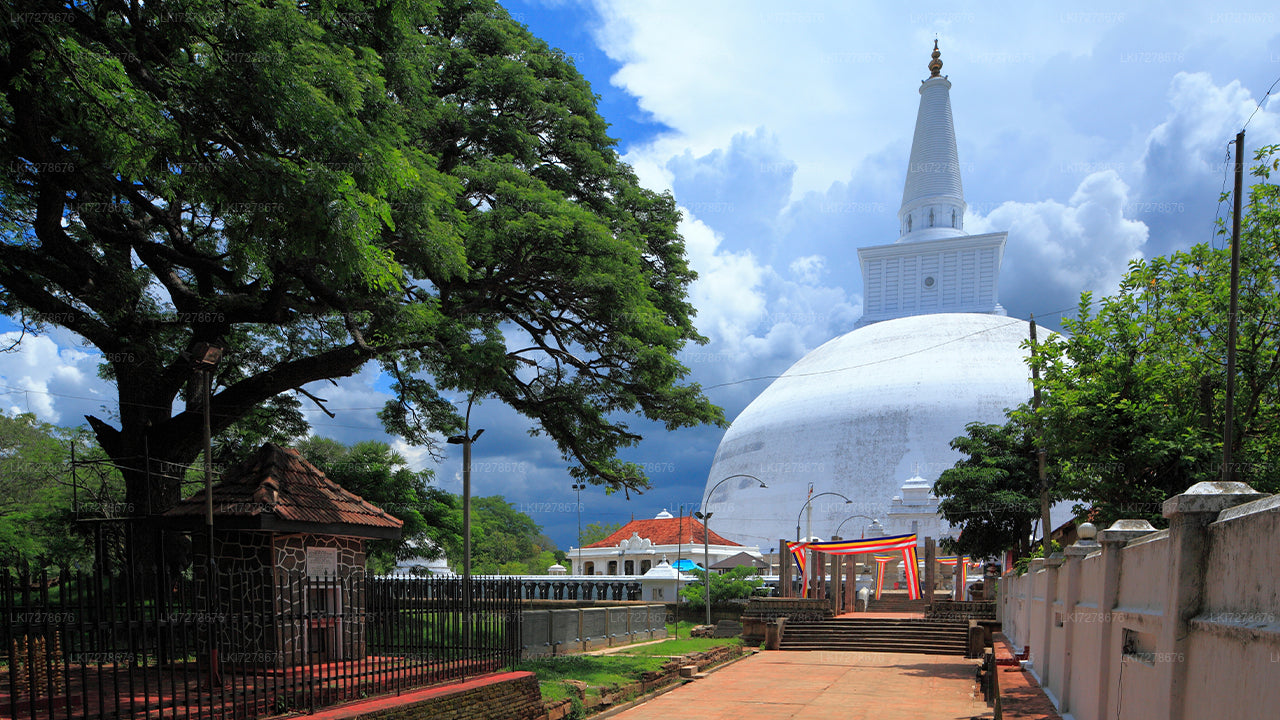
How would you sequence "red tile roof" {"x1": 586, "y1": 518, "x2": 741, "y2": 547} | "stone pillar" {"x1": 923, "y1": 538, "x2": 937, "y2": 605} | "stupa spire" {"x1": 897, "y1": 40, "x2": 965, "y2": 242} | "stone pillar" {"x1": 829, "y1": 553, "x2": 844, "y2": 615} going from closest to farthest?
"stone pillar" {"x1": 829, "y1": 553, "x2": 844, "y2": 615} < "stone pillar" {"x1": 923, "y1": 538, "x2": 937, "y2": 605} < "red tile roof" {"x1": 586, "y1": 518, "x2": 741, "y2": 547} < "stupa spire" {"x1": 897, "y1": 40, "x2": 965, "y2": 242}

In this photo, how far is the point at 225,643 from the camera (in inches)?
420

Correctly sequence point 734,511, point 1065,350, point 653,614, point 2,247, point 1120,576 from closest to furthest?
point 1120,576 → point 2,247 → point 1065,350 → point 653,614 → point 734,511

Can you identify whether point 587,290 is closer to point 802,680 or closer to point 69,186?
point 69,186

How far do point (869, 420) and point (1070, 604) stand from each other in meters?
44.0

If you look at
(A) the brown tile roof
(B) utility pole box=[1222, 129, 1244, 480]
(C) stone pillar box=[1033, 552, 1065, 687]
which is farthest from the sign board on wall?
(B) utility pole box=[1222, 129, 1244, 480]

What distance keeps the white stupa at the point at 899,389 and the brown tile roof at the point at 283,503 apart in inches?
1403

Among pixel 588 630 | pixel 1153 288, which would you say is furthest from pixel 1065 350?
pixel 588 630

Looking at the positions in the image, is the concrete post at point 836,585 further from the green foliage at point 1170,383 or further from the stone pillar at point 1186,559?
the stone pillar at point 1186,559

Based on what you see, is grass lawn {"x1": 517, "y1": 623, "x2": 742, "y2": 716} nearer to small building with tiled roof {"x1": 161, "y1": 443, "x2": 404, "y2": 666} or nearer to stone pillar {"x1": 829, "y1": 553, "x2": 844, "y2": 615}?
small building with tiled roof {"x1": 161, "y1": 443, "x2": 404, "y2": 666}

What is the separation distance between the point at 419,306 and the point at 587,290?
3.47 m

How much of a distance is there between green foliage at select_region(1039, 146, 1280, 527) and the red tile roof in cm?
3382

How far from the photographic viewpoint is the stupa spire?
2485 inches

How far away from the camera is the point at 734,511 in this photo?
193 feet

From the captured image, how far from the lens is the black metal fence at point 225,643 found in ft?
23.0
